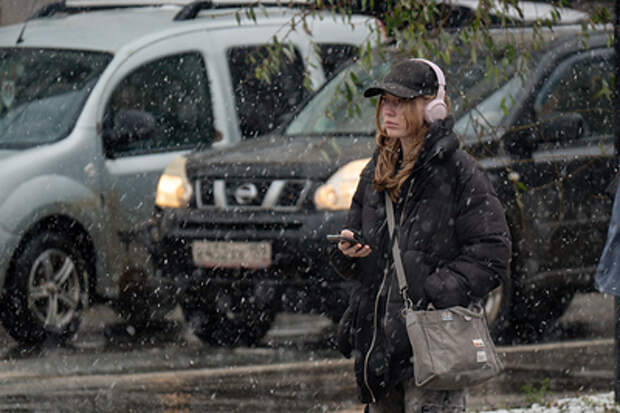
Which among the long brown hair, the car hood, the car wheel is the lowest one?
the car wheel

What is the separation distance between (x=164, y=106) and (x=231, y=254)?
2075mm

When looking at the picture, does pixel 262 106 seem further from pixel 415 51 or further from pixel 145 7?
pixel 415 51

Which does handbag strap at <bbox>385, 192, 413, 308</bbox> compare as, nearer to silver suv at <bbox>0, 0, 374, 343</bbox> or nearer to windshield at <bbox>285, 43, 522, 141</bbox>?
windshield at <bbox>285, 43, 522, 141</bbox>

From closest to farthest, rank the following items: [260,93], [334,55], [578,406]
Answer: [578,406] < [260,93] < [334,55]

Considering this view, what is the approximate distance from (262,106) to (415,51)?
3.75m

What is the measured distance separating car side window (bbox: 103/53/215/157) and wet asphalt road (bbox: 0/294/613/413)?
130 cm

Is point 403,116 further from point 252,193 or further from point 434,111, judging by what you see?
point 252,193

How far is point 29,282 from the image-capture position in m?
8.94

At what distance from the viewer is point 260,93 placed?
10758 millimetres

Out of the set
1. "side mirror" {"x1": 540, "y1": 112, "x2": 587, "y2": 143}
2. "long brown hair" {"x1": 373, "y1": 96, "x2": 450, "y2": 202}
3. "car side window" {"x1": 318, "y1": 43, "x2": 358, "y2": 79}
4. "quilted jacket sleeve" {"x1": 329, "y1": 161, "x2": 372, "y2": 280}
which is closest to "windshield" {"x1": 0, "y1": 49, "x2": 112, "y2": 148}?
"car side window" {"x1": 318, "y1": 43, "x2": 358, "y2": 79}

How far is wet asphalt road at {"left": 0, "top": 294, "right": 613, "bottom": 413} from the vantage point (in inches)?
281

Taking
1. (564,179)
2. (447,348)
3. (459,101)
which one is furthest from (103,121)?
(447,348)

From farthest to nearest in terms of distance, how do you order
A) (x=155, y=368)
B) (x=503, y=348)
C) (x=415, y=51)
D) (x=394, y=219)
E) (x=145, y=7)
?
(x=145, y=7) < (x=503, y=348) < (x=155, y=368) < (x=415, y=51) < (x=394, y=219)

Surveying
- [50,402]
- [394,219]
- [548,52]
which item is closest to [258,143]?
[548,52]
